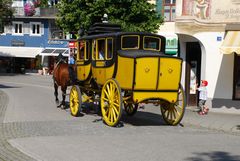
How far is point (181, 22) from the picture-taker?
62.9ft

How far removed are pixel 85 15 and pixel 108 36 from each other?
15591 millimetres

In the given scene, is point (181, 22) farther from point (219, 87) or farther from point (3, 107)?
point (3, 107)

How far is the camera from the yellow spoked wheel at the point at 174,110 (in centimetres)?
1377

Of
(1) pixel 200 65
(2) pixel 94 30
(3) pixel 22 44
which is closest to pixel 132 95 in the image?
(2) pixel 94 30

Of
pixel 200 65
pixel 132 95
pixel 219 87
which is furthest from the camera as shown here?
pixel 200 65

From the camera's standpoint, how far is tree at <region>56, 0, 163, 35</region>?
2919cm

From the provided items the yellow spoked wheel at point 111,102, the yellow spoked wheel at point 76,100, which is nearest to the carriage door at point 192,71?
the yellow spoked wheel at point 76,100

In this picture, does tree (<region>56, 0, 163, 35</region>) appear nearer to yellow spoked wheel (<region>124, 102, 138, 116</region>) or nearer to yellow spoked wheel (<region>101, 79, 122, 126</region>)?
yellow spoked wheel (<region>124, 102, 138, 116</region>)

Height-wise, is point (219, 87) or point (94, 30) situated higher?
point (94, 30)

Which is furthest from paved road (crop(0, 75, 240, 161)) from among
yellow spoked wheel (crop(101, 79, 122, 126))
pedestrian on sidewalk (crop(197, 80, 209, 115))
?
pedestrian on sidewalk (crop(197, 80, 209, 115))

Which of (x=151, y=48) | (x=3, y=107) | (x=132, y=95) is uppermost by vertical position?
(x=151, y=48)

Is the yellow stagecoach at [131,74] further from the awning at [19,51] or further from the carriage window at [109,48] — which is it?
the awning at [19,51]

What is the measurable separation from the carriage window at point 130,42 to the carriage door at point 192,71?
7030mm

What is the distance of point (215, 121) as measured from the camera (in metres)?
15.9
